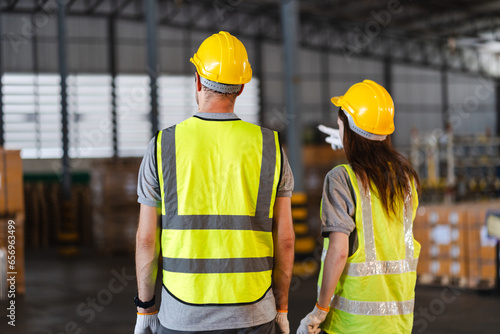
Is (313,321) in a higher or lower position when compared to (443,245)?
higher

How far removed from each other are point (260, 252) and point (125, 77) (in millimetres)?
23576

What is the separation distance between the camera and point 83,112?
24.4 meters

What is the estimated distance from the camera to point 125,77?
24984 millimetres

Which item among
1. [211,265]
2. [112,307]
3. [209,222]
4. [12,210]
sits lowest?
[112,307]

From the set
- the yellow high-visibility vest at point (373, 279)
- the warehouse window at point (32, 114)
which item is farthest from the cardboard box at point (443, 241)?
the warehouse window at point (32, 114)

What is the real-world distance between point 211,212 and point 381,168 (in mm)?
829

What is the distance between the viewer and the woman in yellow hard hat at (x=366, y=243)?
8.43 ft

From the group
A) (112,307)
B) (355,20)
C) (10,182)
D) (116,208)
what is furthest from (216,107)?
(355,20)

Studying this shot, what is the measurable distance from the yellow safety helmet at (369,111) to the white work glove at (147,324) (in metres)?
1.19

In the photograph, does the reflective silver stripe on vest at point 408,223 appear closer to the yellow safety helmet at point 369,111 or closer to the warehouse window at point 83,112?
the yellow safety helmet at point 369,111

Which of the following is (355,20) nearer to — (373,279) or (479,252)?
(479,252)

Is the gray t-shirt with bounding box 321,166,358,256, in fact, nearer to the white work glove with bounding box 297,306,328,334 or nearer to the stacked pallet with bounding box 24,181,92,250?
the white work glove with bounding box 297,306,328,334

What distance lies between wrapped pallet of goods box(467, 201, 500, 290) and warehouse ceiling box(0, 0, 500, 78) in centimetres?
1543

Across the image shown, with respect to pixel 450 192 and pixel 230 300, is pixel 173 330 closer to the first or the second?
pixel 230 300
